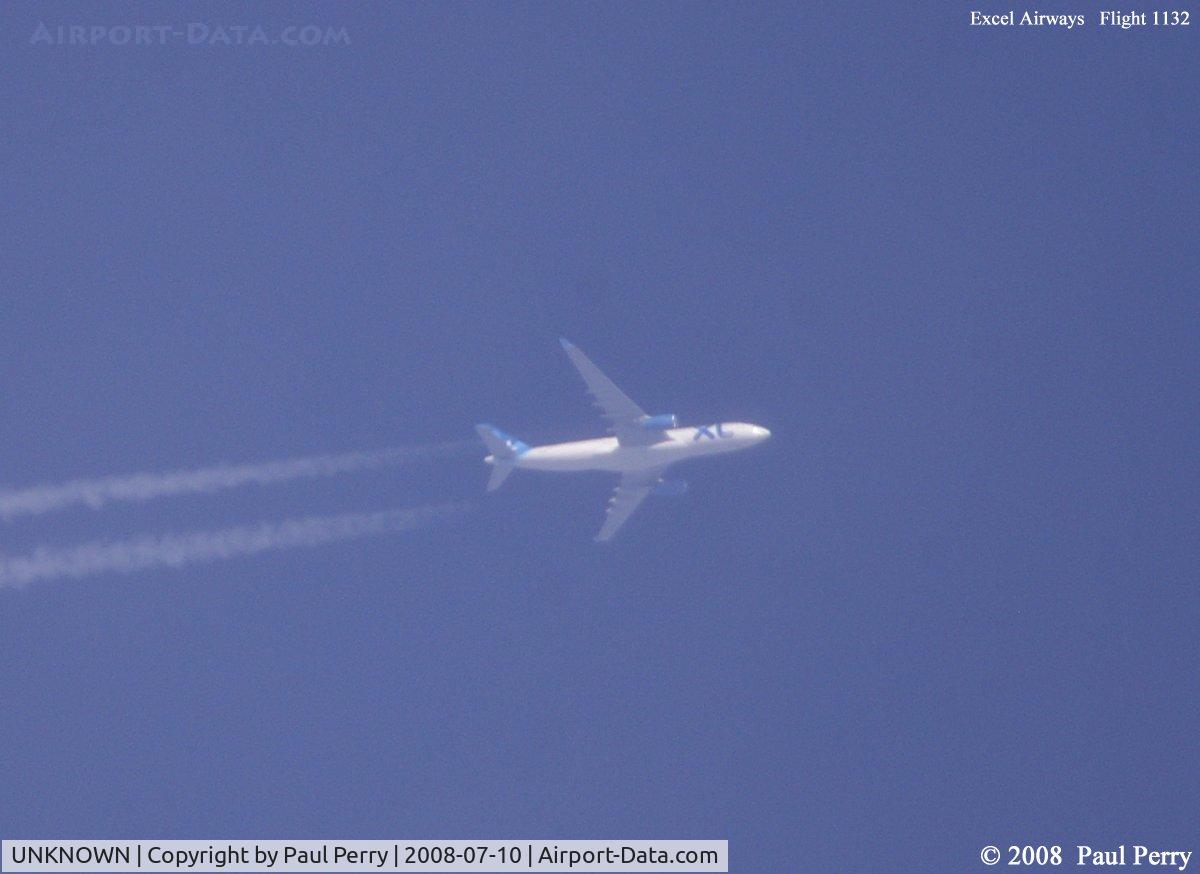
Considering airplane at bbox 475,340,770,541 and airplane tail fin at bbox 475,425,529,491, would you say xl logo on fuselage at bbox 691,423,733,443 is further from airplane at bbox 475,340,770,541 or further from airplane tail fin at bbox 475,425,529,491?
airplane tail fin at bbox 475,425,529,491

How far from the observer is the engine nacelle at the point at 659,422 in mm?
76438

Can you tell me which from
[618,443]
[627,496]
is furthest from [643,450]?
[627,496]

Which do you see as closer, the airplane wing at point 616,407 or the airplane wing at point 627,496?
the airplane wing at point 616,407

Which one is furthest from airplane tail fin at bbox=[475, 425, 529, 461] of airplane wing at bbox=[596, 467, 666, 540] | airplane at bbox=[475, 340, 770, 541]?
airplane wing at bbox=[596, 467, 666, 540]

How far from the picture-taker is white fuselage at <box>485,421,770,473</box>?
7656 centimetres

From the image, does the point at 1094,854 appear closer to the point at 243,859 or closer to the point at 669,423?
the point at 669,423

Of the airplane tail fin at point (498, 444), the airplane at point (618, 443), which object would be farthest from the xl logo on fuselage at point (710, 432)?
the airplane tail fin at point (498, 444)

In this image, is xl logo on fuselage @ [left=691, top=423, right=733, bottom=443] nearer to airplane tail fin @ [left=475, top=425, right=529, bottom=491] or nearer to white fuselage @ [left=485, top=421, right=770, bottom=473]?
white fuselage @ [left=485, top=421, right=770, bottom=473]

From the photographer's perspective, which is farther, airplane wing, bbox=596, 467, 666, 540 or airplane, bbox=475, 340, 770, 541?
airplane wing, bbox=596, 467, 666, 540

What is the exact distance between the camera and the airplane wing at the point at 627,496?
81812 millimetres

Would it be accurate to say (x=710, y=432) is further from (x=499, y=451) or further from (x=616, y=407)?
(x=499, y=451)

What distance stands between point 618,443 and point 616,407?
78.6 inches

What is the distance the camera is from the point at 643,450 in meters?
77.4

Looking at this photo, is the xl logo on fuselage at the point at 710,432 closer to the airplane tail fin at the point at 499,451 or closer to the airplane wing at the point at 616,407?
the airplane wing at the point at 616,407
